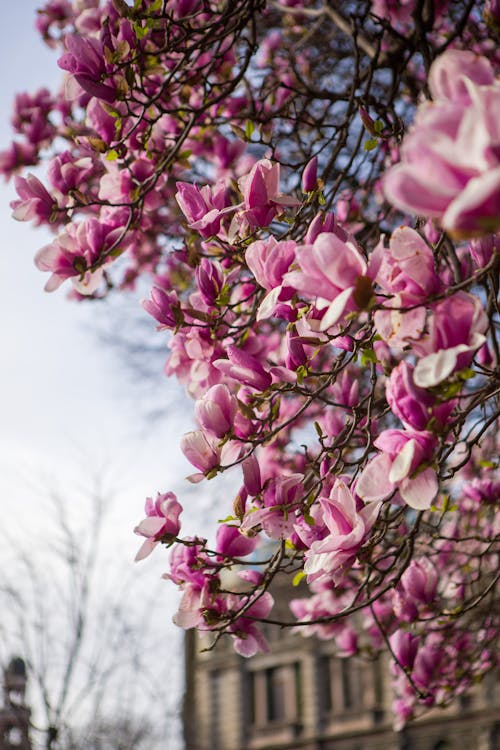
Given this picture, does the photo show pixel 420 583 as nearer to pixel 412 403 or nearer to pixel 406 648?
pixel 406 648

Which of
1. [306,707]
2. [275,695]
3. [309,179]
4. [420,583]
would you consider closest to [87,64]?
[309,179]

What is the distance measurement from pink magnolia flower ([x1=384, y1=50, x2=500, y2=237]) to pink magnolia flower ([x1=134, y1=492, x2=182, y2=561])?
1.17 meters

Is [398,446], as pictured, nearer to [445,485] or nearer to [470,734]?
[445,485]

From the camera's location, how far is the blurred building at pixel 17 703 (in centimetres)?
711

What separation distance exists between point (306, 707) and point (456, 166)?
16686mm

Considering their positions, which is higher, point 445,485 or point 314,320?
point 445,485

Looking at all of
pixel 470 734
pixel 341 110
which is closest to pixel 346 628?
pixel 341 110

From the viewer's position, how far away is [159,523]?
194 cm

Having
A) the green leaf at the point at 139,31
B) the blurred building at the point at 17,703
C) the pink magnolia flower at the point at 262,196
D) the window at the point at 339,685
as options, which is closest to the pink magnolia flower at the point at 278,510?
the pink magnolia flower at the point at 262,196

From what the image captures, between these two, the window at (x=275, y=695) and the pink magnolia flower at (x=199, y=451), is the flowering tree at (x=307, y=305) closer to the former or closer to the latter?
the pink magnolia flower at (x=199, y=451)

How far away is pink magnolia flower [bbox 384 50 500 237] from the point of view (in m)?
0.91

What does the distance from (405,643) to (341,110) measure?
146 inches

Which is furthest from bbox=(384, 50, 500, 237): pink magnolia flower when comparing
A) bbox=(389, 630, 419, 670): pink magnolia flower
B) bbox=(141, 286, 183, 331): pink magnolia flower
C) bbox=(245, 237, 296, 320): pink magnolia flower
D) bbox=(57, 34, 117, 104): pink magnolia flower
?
bbox=(389, 630, 419, 670): pink magnolia flower

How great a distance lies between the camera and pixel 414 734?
14.4m
